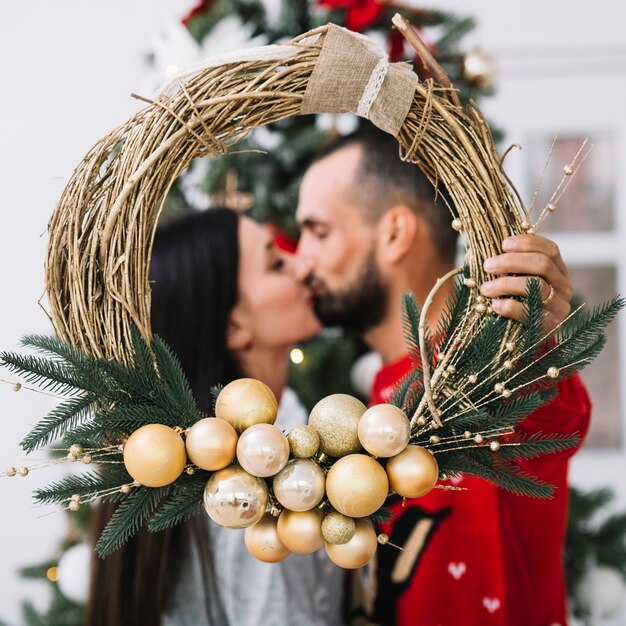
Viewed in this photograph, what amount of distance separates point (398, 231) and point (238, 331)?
14.9 inches

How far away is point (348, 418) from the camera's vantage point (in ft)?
1.91

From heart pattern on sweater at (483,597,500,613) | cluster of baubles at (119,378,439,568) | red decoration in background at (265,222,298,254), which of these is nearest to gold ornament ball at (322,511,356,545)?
cluster of baubles at (119,378,439,568)

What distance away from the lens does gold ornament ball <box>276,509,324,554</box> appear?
0.57 m

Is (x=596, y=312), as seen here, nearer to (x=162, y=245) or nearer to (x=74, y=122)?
(x=162, y=245)

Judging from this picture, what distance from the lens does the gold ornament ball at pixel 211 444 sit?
1.81ft

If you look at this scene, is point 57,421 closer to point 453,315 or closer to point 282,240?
point 453,315

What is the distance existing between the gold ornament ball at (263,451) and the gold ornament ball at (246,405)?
0.08 feet

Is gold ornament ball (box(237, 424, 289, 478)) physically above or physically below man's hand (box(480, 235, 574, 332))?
below

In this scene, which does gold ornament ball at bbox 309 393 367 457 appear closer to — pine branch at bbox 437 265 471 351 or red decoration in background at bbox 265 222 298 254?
pine branch at bbox 437 265 471 351

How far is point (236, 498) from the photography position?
55 centimetres

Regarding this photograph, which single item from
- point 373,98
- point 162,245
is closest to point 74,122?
point 162,245

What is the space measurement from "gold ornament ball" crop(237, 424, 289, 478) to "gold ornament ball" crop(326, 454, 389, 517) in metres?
0.05

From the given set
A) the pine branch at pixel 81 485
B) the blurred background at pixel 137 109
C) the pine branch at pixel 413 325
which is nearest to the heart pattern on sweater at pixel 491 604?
the pine branch at pixel 413 325

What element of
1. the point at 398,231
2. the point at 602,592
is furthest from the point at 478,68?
the point at 602,592
